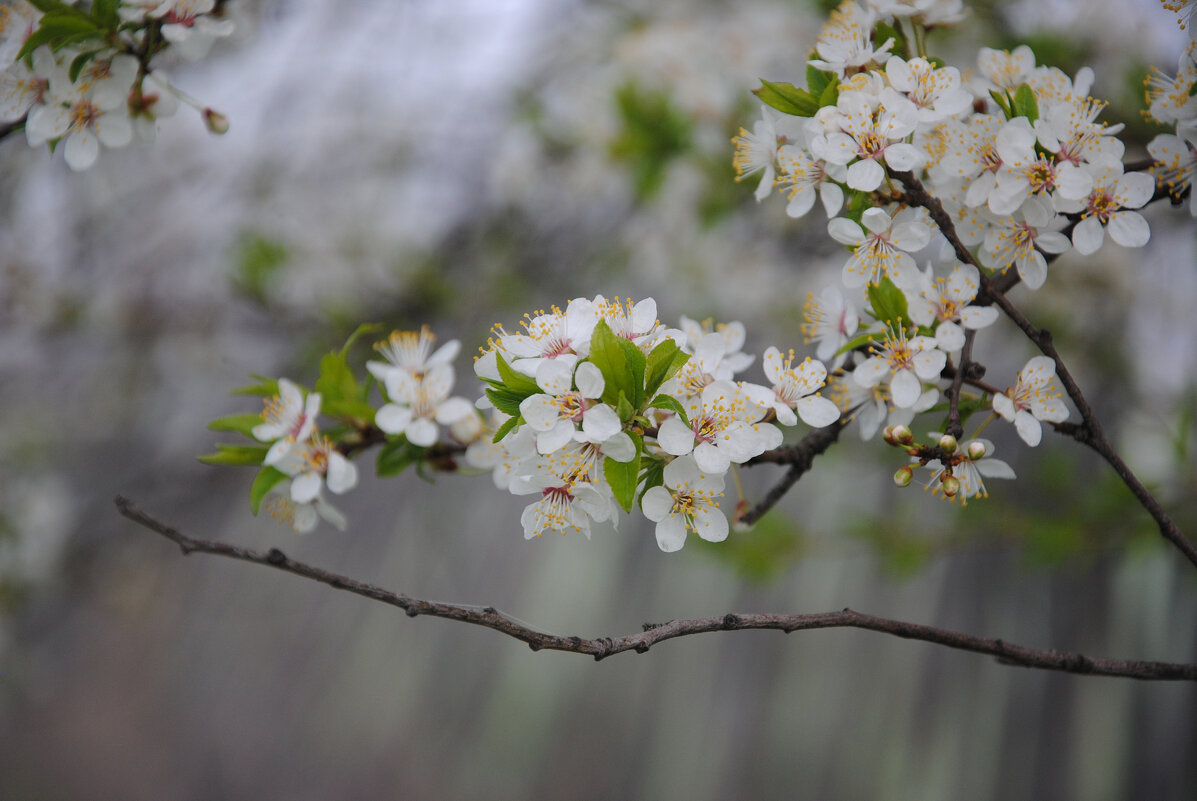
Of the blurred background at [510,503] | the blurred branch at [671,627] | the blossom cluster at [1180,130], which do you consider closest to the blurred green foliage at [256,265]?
the blurred background at [510,503]

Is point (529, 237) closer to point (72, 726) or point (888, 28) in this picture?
point (888, 28)

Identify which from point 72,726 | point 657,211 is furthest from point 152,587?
point 657,211

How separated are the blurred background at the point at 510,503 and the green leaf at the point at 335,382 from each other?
3.31 feet

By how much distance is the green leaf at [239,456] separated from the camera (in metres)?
0.84

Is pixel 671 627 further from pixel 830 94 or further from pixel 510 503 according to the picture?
pixel 510 503

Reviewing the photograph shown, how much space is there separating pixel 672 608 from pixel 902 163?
65.6 inches

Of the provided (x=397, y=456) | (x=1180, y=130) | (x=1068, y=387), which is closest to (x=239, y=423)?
(x=397, y=456)

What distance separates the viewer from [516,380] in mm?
649

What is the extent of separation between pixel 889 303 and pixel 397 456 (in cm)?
59

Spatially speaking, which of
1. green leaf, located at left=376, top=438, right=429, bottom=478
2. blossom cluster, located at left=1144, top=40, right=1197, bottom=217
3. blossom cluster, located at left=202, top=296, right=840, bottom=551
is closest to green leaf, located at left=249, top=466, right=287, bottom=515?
blossom cluster, located at left=202, top=296, right=840, bottom=551

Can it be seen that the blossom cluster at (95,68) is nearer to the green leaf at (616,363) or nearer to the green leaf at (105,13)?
the green leaf at (105,13)

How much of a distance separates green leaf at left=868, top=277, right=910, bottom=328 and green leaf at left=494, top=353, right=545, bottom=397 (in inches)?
14.2

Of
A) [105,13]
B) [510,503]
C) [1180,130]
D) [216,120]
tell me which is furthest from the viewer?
[510,503]

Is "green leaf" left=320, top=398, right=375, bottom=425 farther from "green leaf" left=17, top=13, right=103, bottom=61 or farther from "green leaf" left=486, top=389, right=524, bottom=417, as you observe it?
"green leaf" left=17, top=13, right=103, bottom=61
